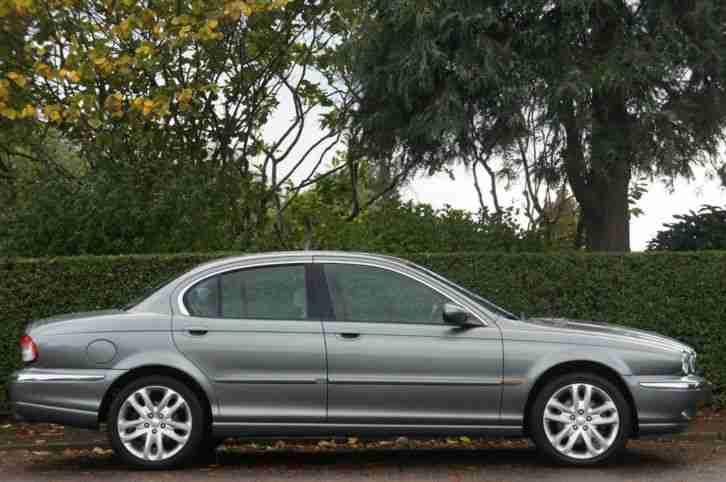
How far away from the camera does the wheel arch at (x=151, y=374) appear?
32.7 feet

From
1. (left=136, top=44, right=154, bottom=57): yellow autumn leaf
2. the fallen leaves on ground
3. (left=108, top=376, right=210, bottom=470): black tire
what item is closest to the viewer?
(left=108, top=376, right=210, bottom=470): black tire

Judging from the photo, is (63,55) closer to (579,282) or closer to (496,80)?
(496,80)

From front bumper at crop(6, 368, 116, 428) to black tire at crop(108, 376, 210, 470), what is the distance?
0.14m

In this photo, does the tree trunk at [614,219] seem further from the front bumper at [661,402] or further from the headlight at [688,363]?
the front bumper at [661,402]

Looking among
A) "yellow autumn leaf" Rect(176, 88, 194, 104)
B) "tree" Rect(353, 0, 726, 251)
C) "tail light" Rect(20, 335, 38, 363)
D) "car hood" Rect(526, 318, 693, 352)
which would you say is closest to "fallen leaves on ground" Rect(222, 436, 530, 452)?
"car hood" Rect(526, 318, 693, 352)

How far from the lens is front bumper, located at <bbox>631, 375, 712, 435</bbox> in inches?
395

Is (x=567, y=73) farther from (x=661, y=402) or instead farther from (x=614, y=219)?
(x=661, y=402)

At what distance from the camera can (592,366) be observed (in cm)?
1014

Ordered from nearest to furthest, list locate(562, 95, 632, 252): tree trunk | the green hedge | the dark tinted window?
1. the dark tinted window
2. the green hedge
3. locate(562, 95, 632, 252): tree trunk

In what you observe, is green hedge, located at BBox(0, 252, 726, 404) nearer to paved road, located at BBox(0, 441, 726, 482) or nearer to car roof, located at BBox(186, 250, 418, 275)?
paved road, located at BBox(0, 441, 726, 482)

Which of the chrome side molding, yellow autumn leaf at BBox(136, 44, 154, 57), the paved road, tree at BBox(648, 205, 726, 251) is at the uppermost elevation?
yellow autumn leaf at BBox(136, 44, 154, 57)

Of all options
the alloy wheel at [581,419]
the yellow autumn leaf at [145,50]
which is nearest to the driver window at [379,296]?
the alloy wheel at [581,419]

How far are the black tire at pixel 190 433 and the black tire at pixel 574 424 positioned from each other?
2.58m

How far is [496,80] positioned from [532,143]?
2.42 metres
